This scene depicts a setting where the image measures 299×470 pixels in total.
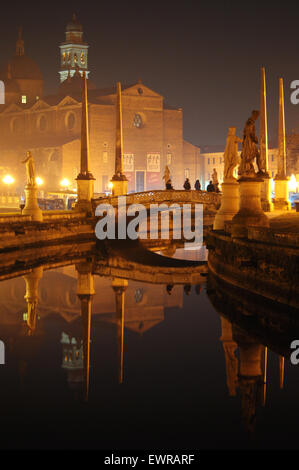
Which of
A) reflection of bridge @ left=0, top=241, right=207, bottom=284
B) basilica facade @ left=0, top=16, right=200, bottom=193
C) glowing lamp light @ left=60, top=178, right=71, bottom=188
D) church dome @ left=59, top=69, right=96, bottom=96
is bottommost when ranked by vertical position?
reflection of bridge @ left=0, top=241, right=207, bottom=284

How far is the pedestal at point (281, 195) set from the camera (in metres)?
30.4

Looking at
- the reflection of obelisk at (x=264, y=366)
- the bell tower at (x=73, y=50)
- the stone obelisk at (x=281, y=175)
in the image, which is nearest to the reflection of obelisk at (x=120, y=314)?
the reflection of obelisk at (x=264, y=366)

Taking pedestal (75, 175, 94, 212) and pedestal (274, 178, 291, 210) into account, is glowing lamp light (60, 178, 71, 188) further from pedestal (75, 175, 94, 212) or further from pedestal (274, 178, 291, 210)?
pedestal (274, 178, 291, 210)

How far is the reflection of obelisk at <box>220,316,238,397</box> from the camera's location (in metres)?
8.59

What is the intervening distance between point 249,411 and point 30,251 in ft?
59.1

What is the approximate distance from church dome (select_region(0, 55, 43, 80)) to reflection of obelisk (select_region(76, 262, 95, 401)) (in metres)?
67.4

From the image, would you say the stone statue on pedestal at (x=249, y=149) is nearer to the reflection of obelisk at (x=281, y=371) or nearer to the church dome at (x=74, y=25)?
the reflection of obelisk at (x=281, y=371)

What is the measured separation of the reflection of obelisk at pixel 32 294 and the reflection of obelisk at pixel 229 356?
129 inches

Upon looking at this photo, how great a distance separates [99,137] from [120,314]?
57071mm

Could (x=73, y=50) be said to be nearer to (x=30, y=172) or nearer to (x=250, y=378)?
(x=30, y=172)

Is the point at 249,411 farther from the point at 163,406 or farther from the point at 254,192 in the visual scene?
the point at 254,192

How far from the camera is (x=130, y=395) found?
813cm

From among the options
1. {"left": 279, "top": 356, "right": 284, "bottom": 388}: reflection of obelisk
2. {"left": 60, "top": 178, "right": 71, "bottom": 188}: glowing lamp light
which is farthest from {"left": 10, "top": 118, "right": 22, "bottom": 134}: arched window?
{"left": 279, "top": 356, "right": 284, "bottom": 388}: reflection of obelisk

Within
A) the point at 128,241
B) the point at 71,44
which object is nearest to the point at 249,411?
the point at 128,241
